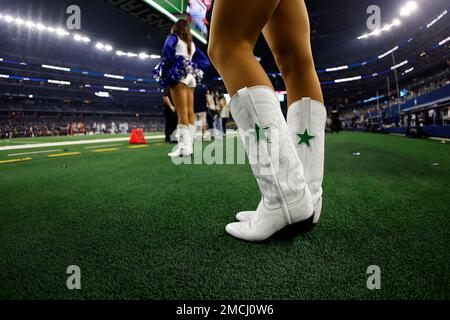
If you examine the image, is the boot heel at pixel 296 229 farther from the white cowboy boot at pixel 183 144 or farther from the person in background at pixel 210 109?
the person in background at pixel 210 109

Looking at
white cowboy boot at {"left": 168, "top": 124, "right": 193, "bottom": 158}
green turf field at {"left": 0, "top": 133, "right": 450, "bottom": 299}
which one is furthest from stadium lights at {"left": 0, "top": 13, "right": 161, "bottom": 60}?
green turf field at {"left": 0, "top": 133, "right": 450, "bottom": 299}

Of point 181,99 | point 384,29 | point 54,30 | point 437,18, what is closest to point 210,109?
point 181,99

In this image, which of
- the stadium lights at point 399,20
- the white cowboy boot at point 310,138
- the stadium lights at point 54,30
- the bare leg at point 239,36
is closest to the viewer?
the bare leg at point 239,36

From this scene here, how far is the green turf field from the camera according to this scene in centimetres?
46

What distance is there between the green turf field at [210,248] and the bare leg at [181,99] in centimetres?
174

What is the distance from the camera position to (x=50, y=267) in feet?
1.79

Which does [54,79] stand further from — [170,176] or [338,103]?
[338,103]

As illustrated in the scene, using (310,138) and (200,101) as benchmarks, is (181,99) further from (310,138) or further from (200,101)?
(200,101)

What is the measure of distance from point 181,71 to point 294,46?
2037mm

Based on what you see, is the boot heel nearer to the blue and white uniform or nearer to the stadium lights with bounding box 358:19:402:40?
the blue and white uniform

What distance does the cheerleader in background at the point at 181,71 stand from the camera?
2.60 meters

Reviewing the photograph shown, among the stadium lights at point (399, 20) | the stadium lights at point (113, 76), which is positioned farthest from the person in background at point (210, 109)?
the stadium lights at point (113, 76)

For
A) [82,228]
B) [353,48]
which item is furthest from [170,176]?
[353,48]

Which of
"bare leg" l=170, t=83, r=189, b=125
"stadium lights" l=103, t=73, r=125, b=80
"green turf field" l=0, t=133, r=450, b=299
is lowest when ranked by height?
"green turf field" l=0, t=133, r=450, b=299
